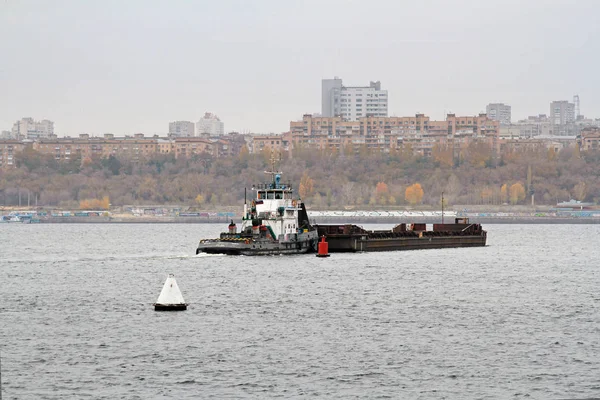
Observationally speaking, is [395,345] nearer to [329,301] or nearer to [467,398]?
[467,398]

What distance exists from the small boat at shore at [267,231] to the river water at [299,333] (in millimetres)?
1753

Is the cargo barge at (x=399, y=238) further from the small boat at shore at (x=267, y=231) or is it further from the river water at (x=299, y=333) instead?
the river water at (x=299, y=333)

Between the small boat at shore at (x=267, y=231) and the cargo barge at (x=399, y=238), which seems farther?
the cargo barge at (x=399, y=238)

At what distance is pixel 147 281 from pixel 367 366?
1228 inches

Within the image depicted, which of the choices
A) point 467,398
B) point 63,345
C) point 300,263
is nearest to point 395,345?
point 467,398

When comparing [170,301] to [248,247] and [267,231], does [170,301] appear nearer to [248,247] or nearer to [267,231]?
[248,247]

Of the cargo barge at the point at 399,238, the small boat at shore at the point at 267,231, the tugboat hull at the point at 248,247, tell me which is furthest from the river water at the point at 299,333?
the cargo barge at the point at 399,238

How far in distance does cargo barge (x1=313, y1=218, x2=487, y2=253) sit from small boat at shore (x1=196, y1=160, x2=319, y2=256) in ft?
28.2

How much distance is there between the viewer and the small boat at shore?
256ft

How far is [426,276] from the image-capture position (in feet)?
236

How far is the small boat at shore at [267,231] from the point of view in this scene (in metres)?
78.0

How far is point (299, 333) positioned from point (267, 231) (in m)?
36.0

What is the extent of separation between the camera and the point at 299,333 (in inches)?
1742

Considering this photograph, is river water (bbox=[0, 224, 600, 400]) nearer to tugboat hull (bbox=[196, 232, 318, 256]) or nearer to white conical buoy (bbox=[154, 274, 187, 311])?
white conical buoy (bbox=[154, 274, 187, 311])
